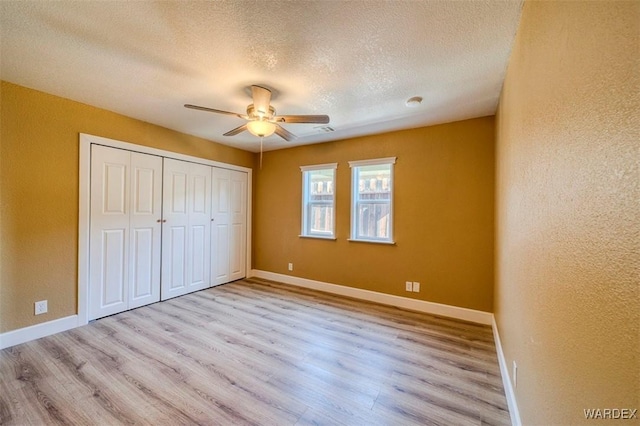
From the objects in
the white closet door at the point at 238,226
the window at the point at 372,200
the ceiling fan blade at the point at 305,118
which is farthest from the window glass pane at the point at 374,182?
the white closet door at the point at 238,226

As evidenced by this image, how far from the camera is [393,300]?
3.59m

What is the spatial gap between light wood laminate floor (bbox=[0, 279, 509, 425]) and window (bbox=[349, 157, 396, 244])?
118cm

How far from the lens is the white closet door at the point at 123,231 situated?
9.93 ft

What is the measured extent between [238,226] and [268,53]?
347 centimetres

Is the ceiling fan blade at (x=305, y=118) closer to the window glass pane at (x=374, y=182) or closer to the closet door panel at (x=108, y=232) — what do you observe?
the window glass pane at (x=374, y=182)

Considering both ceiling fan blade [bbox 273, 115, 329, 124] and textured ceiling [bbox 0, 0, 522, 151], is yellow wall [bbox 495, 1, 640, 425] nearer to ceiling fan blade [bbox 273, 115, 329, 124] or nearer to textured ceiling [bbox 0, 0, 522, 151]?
textured ceiling [bbox 0, 0, 522, 151]

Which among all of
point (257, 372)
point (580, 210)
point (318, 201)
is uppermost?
point (318, 201)

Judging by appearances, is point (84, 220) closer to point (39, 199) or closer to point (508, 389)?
point (39, 199)

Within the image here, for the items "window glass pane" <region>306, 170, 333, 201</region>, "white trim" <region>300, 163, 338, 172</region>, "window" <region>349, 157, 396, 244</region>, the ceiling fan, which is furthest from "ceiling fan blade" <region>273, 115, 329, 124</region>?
"window glass pane" <region>306, 170, 333, 201</region>

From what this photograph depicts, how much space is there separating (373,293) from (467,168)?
2.08 metres

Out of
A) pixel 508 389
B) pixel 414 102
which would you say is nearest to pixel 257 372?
pixel 508 389

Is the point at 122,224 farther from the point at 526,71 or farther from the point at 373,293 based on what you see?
the point at 526,71

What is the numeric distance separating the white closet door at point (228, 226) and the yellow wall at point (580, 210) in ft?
13.7

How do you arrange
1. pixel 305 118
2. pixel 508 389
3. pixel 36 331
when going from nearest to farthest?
pixel 508 389 → pixel 305 118 → pixel 36 331
